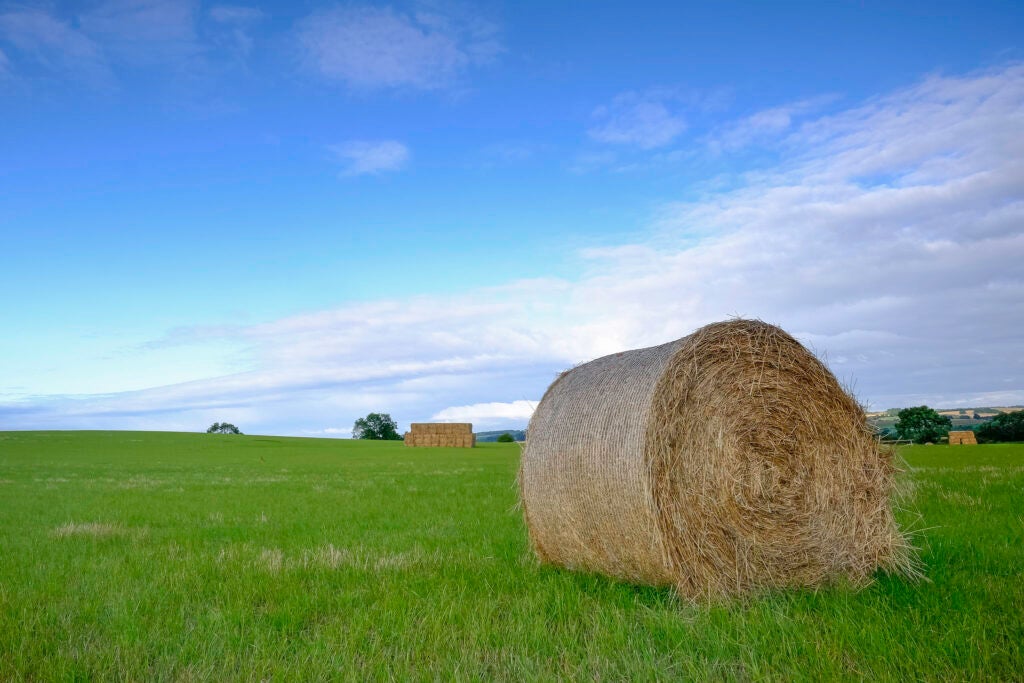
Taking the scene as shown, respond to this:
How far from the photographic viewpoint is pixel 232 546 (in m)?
9.25

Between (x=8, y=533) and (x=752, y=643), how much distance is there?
37.0 feet

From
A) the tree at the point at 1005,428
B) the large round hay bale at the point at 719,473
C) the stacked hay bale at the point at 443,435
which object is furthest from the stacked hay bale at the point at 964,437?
the large round hay bale at the point at 719,473

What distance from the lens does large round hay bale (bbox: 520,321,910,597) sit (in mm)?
6613

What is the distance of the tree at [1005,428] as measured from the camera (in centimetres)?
6769

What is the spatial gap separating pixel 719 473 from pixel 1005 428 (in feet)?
254

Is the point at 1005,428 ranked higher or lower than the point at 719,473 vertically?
lower

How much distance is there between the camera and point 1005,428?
2744 inches

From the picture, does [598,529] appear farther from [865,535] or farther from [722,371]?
[865,535]

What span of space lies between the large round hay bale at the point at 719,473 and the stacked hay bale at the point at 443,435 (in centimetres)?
5868

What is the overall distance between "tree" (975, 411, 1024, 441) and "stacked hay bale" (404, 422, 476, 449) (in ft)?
151

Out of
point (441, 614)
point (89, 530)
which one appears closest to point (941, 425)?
point (89, 530)

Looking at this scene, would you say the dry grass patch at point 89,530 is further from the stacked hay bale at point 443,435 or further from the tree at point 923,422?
the tree at point 923,422

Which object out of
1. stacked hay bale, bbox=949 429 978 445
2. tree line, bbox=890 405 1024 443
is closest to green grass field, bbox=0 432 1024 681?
stacked hay bale, bbox=949 429 978 445

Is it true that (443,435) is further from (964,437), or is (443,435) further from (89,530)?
(89,530)
